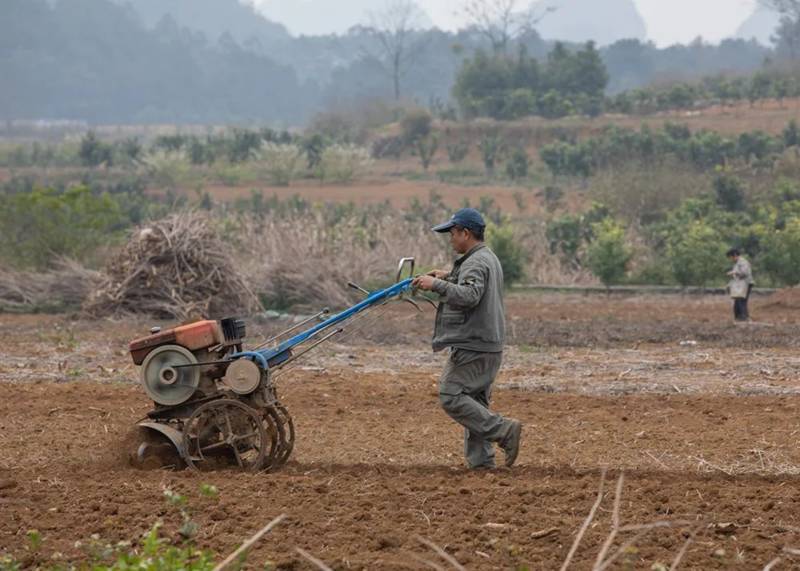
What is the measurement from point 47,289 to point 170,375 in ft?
46.2

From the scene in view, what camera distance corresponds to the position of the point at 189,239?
20.0 m

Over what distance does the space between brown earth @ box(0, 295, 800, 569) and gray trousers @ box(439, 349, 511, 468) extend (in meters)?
0.29

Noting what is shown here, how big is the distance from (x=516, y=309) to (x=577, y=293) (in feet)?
9.80

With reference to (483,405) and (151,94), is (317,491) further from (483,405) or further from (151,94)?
(151,94)

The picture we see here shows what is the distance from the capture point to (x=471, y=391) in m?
8.92

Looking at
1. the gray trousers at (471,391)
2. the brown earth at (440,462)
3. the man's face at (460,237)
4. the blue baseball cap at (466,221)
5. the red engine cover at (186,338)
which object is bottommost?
the brown earth at (440,462)

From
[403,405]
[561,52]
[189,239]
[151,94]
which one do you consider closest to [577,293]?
[189,239]

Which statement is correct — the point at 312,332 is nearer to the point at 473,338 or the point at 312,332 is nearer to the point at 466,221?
the point at 473,338

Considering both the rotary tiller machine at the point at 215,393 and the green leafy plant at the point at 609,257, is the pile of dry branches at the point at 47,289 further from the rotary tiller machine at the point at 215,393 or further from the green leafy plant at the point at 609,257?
the rotary tiller machine at the point at 215,393

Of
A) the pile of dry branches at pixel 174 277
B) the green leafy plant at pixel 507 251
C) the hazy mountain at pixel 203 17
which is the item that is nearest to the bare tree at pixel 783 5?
the green leafy plant at pixel 507 251

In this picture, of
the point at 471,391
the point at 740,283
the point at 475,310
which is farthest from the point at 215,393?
the point at 740,283

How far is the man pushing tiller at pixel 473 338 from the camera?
348 inches

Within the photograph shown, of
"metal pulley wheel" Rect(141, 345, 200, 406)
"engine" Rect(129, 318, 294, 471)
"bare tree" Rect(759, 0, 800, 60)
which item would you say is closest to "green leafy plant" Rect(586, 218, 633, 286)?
"engine" Rect(129, 318, 294, 471)

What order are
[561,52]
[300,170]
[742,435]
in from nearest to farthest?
[742,435] → [300,170] → [561,52]
